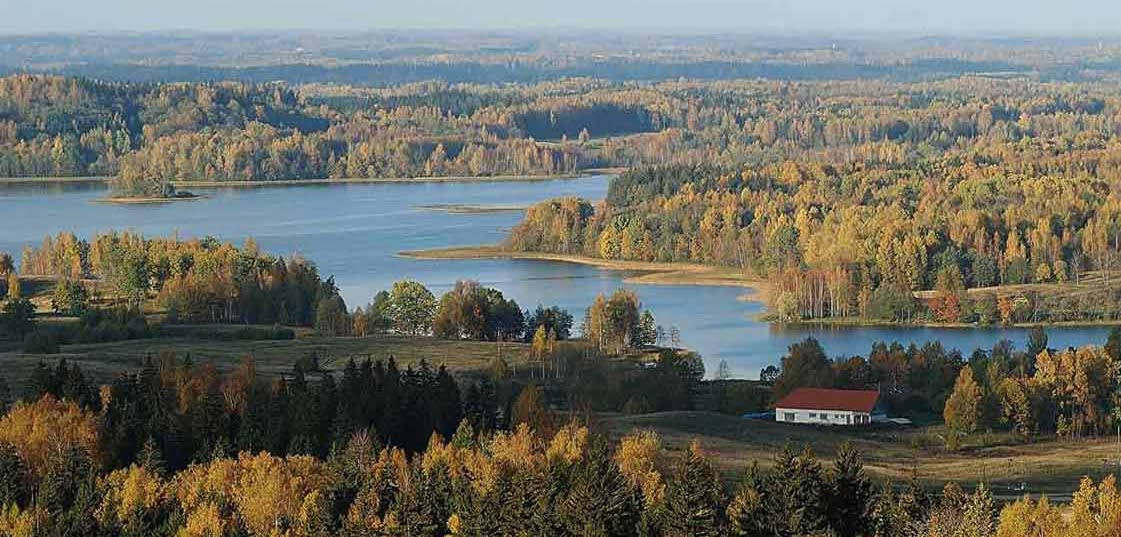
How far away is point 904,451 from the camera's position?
28.4 m

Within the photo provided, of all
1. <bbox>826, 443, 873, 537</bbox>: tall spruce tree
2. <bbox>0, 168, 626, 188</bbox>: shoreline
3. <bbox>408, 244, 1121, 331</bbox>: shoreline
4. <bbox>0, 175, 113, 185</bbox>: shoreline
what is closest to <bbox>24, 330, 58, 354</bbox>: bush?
<bbox>408, 244, 1121, 331</bbox>: shoreline

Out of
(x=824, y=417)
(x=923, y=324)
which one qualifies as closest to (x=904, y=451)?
(x=824, y=417)

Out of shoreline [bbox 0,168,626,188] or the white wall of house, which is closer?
the white wall of house

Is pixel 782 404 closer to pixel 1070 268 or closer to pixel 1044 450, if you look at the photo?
pixel 1044 450

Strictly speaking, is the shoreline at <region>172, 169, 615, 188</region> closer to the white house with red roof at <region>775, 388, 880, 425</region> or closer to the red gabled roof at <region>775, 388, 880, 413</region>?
the red gabled roof at <region>775, 388, 880, 413</region>

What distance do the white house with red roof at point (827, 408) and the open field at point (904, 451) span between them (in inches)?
25.3

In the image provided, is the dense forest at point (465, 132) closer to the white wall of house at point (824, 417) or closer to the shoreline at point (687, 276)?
the shoreline at point (687, 276)

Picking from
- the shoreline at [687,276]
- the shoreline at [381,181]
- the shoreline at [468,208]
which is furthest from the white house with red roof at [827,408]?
the shoreline at [381,181]

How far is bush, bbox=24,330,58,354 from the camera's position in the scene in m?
35.5

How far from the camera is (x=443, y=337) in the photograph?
40.3 m

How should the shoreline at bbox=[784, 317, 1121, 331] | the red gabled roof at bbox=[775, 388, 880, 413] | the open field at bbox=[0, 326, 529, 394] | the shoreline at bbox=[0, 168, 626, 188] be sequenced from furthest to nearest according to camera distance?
the shoreline at bbox=[0, 168, 626, 188] → the shoreline at bbox=[784, 317, 1121, 331] → the open field at bbox=[0, 326, 529, 394] → the red gabled roof at bbox=[775, 388, 880, 413]

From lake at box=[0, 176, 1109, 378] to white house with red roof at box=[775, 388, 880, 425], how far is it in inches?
225

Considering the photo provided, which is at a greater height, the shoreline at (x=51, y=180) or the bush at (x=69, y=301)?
the shoreline at (x=51, y=180)

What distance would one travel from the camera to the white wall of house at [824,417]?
102 feet
